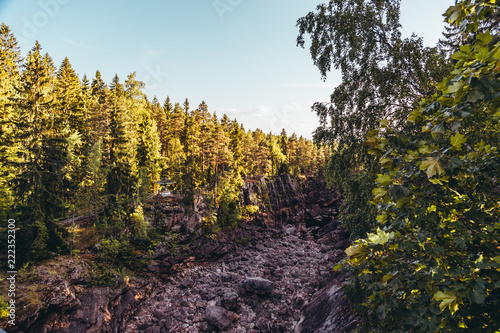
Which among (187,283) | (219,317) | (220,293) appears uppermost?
(187,283)

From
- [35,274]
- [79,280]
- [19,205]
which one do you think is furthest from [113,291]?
[19,205]

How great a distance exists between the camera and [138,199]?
972 inches

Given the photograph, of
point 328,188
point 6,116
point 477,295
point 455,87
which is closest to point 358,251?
point 477,295

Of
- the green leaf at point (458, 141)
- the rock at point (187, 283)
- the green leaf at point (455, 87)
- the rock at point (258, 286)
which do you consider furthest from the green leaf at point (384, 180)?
the rock at point (187, 283)

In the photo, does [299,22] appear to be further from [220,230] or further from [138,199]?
[220,230]

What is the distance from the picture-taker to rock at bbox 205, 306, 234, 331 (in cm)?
1468

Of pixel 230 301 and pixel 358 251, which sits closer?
pixel 358 251

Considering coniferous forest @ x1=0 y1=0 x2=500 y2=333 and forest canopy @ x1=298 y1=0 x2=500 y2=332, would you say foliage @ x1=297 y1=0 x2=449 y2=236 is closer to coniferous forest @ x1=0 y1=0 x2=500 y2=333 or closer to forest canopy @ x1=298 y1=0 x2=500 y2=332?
coniferous forest @ x1=0 y1=0 x2=500 y2=333

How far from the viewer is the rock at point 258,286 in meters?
18.1

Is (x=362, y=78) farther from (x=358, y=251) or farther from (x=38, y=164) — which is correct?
(x=38, y=164)

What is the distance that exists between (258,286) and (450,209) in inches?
738

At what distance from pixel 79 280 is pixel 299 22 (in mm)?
20277

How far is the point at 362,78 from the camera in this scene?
27.8 ft

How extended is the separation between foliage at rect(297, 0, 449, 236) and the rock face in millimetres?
6456
